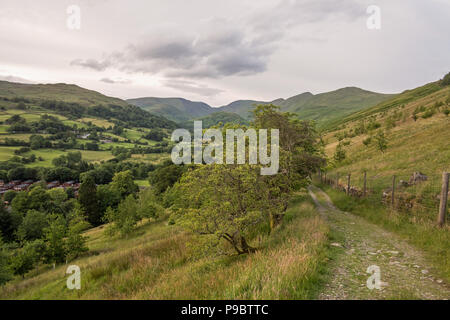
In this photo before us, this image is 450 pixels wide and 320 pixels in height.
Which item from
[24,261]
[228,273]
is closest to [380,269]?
[228,273]

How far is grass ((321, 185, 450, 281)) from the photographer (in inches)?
278

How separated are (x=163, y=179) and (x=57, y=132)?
169m

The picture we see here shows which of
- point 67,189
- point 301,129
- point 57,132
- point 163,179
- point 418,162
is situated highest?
point 57,132

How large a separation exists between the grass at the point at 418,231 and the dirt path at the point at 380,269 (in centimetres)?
33

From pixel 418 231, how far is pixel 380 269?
14.3 ft

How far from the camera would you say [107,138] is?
191 metres

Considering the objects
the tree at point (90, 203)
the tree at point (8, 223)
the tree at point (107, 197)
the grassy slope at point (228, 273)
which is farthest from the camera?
the tree at point (107, 197)

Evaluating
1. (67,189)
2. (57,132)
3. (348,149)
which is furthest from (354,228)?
(57,132)

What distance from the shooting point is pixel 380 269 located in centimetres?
678

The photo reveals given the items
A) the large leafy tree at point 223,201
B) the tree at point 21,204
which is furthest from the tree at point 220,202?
the tree at point 21,204

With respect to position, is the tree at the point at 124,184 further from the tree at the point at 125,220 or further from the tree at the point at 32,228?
the tree at the point at 125,220

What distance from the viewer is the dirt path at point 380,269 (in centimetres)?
530

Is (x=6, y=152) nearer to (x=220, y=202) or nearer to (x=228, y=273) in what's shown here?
(x=220, y=202)
